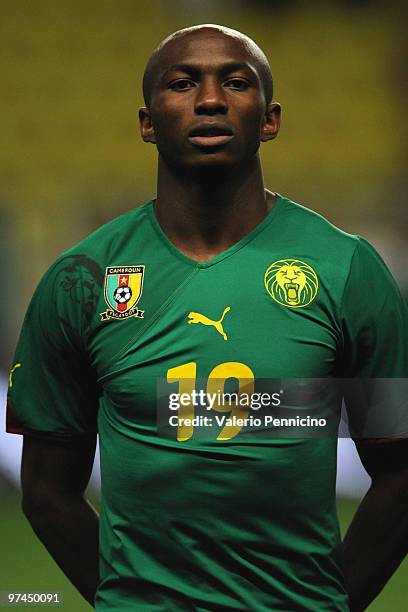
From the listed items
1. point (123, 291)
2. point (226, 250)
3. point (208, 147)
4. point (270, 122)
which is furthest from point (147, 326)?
point (270, 122)

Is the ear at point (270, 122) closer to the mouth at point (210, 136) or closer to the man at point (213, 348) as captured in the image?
the man at point (213, 348)

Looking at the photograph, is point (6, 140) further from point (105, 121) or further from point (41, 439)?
point (41, 439)

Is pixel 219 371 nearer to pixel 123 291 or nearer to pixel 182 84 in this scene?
pixel 123 291

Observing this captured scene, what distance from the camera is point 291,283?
5.99ft

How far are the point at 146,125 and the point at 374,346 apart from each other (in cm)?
54

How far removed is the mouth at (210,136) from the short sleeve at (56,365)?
32 cm

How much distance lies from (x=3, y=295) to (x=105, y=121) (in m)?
1.41

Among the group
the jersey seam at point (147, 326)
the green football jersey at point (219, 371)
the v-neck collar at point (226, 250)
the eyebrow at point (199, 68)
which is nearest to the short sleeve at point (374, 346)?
the green football jersey at point (219, 371)

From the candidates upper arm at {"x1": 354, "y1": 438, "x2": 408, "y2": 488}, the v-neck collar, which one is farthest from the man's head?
upper arm at {"x1": 354, "y1": 438, "x2": 408, "y2": 488}

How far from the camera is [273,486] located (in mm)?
1766

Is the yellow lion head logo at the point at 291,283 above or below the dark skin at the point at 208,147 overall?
below

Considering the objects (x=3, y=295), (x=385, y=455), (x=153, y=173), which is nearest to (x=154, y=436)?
(x=385, y=455)

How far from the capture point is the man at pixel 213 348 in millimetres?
1750

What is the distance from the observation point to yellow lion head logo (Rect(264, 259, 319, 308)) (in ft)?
5.97
